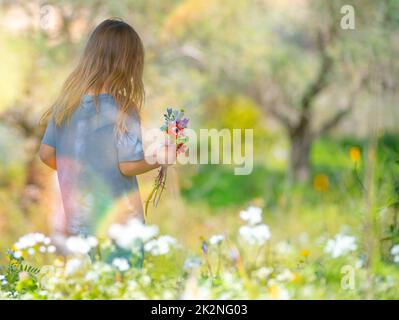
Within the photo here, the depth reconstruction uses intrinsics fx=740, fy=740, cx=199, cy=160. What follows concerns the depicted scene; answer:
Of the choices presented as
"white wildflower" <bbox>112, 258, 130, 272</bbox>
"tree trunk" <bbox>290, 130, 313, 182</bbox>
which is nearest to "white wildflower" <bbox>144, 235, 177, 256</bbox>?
"white wildflower" <bbox>112, 258, 130, 272</bbox>

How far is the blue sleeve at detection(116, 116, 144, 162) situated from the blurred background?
230cm

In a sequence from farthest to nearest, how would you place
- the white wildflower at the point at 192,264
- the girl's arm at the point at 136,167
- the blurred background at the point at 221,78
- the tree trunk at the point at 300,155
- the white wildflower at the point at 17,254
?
1. the tree trunk at the point at 300,155
2. the blurred background at the point at 221,78
3. the white wildflower at the point at 17,254
4. the white wildflower at the point at 192,264
5. the girl's arm at the point at 136,167

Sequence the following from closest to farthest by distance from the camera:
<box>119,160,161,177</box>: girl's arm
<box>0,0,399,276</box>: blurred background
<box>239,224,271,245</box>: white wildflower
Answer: <box>119,160,161,177</box>: girl's arm, <box>239,224,271,245</box>: white wildflower, <box>0,0,399,276</box>: blurred background

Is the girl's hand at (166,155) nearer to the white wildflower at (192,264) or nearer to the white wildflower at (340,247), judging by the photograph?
the white wildflower at (192,264)

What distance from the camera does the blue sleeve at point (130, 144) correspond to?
2.67 metres

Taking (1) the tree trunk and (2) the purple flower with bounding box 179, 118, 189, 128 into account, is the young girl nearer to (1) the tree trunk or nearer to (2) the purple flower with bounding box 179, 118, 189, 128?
(2) the purple flower with bounding box 179, 118, 189, 128

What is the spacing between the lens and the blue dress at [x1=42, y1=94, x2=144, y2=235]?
108 inches

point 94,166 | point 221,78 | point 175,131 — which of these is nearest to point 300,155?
point 221,78

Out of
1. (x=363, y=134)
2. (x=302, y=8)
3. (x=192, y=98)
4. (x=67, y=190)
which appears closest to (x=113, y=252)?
(x=67, y=190)

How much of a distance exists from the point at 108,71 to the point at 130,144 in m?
0.32

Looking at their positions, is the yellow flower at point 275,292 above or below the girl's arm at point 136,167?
below

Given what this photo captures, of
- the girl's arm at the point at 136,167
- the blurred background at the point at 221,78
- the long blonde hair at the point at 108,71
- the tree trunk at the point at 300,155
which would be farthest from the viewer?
the tree trunk at the point at 300,155

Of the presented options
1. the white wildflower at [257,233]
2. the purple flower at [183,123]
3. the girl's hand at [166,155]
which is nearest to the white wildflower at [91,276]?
the girl's hand at [166,155]

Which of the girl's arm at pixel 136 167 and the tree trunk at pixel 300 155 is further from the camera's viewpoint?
the tree trunk at pixel 300 155
